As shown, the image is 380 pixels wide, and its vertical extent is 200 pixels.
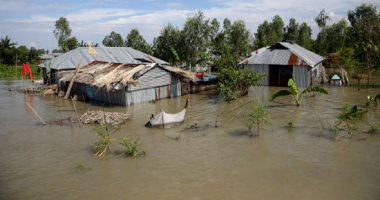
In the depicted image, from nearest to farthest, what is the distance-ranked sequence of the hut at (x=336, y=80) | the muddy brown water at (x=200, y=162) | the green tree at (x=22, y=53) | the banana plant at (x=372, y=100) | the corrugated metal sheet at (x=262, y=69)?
the muddy brown water at (x=200, y=162) → the banana plant at (x=372, y=100) → the corrugated metal sheet at (x=262, y=69) → the hut at (x=336, y=80) → the green tree at (x=22, y=53)

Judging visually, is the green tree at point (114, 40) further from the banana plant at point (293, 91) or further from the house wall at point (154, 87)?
the banana plant at point (293, 91)

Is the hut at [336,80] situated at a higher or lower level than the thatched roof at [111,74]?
lower

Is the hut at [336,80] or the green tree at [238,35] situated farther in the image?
the green tree at [238,35]

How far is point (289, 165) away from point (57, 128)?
9973mm

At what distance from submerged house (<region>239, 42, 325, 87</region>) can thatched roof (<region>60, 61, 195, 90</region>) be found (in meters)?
7.12

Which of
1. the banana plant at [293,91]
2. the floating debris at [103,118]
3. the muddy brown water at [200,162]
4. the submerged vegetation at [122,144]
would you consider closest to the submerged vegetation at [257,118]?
the muddy brown water at [200,162]

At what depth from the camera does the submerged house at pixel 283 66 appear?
2592 centimetres

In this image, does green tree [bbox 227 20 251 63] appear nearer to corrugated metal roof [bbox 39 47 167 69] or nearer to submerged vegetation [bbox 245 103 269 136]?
corrugated metal roof [bbox 39 47 167 69]

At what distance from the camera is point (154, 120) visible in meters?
15.1

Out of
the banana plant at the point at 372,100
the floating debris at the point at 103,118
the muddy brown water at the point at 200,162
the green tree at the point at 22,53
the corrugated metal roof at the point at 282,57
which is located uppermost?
the green tree at the point at 22,53

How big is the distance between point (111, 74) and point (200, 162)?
36.6 ft

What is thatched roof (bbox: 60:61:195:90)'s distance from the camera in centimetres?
1939

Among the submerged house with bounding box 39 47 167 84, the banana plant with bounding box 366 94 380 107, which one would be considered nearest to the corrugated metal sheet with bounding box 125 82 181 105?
the submerged house with bounding box 39 47 167 84

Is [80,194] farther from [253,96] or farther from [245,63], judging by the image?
[245,63]
